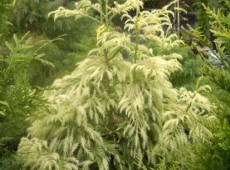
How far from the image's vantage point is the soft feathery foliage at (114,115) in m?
3.24

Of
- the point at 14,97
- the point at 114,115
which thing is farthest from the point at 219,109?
the point at 114,115

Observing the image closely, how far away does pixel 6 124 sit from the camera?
2891mm

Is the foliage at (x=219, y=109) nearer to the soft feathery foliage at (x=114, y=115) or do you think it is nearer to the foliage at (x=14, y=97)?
the soft feathery foliage at (x=114, y=115)

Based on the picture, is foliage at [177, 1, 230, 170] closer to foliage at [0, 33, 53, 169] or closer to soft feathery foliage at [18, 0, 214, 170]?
soft feathery foliage at [18, 0, 214, 170]

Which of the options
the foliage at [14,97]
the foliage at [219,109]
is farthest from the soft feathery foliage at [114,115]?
the foliage at [219,109]

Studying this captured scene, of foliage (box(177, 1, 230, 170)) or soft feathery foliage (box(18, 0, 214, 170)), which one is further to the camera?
soft feathery foliage (box(18, 0, 214, 170))

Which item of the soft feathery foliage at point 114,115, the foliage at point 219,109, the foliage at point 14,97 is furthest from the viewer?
the soft feathery foliage at point 114,115

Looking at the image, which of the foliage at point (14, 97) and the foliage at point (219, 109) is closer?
the foliage at point (219, 109)

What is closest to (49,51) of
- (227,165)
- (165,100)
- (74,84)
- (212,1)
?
(74,84)

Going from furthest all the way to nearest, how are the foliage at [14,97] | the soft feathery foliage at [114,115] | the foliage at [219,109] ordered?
the soft feathery foliage at [114,115] → the foliage at [14,97] → the foliage at [219,109]

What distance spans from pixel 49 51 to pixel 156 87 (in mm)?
2207

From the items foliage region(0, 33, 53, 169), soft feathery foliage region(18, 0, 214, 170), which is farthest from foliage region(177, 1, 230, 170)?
foliage region(0, 33, 53, 169)

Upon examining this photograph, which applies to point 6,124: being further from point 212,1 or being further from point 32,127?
point 212,1

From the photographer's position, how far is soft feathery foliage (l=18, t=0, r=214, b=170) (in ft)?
10.6
